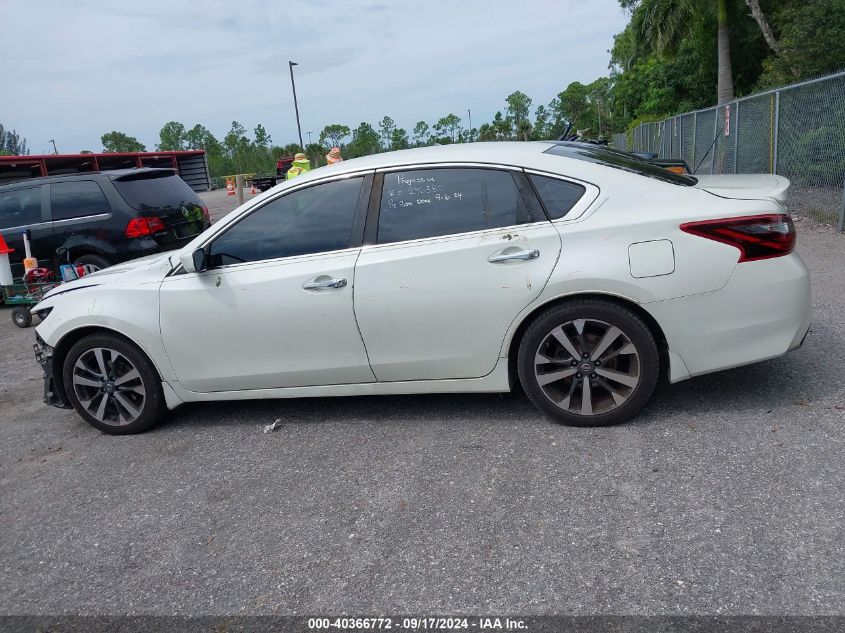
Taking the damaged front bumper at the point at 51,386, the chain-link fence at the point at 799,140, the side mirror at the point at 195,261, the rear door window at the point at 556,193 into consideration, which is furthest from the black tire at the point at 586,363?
the chain-link fence at the point at 799,140

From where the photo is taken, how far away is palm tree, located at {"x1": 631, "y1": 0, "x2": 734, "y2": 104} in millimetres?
24406

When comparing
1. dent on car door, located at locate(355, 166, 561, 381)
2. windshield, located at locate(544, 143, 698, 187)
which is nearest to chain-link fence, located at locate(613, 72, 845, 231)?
windshield, located at locate(544, 143, 698, 187)

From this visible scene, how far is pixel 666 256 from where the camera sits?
3.82m

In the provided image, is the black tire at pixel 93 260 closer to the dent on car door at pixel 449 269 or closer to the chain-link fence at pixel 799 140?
the dent on car door at pixel 449 269

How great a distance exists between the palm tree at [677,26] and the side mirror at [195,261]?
23.9 metres

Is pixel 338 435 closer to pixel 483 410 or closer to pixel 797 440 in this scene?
pixel 483 410

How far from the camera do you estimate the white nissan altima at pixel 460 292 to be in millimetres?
3826

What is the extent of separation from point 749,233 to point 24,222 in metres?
9.37

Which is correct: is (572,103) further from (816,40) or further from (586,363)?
(586,363)

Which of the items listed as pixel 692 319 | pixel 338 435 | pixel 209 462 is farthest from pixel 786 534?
pixel 209 462

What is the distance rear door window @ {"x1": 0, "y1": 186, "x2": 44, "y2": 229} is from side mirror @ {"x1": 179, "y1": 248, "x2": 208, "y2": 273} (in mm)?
6563

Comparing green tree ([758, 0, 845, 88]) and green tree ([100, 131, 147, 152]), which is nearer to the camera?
green tree ([758, 0, 845, 88])

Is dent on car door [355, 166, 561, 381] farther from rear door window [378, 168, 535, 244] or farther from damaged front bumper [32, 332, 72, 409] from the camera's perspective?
damaged front bumper [32, 332, 72, 409]

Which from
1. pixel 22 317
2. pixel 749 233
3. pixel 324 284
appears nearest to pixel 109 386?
pixel 324 284
